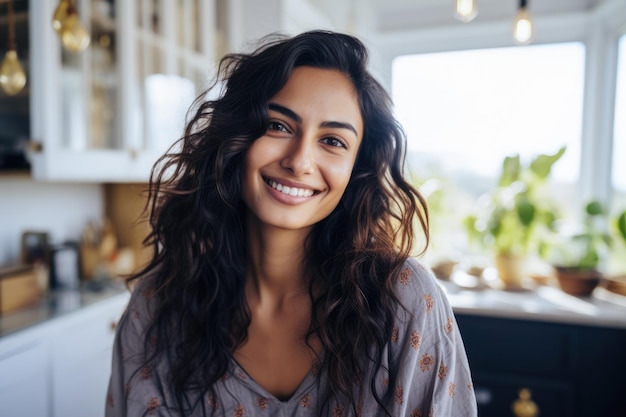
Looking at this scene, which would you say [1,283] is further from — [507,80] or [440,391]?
[507,80]

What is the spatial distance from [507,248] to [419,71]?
1.05m

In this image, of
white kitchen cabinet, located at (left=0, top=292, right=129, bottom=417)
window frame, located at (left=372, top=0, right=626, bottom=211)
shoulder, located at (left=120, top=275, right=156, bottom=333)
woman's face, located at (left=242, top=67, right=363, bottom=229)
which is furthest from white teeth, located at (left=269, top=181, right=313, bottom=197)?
window frame, located at (left=372, top=0, right=626, bottom=211)

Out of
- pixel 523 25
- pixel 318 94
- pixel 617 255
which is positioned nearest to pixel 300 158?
pixel 318 94

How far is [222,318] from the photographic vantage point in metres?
1.06

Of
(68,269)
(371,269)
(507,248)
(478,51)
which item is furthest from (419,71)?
(68,269)

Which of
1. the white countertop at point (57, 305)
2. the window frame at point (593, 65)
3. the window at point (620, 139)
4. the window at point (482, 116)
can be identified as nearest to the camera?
the white countertop at point (57, 305)

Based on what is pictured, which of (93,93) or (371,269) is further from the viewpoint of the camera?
(93,93)

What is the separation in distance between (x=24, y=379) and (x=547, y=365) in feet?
5.87

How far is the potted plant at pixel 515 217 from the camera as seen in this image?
1951mm

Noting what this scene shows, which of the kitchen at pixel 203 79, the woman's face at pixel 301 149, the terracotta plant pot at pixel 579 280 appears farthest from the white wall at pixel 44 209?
the terracotta plant pot at pixel 579 280

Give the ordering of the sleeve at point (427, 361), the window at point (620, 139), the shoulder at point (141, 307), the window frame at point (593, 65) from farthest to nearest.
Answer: the window frame at point (593, 65), the window at point (620, 139), the shoulder at point (141, 307), the sleeve at point (427, 361)

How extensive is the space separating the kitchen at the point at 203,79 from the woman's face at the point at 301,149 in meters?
0.26

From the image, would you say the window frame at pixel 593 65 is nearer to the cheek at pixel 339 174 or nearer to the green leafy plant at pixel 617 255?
the green leafy plant at pixel 617 255

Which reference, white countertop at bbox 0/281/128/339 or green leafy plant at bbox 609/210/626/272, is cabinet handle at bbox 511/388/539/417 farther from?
white countertop at bbox 0/281/128/339
